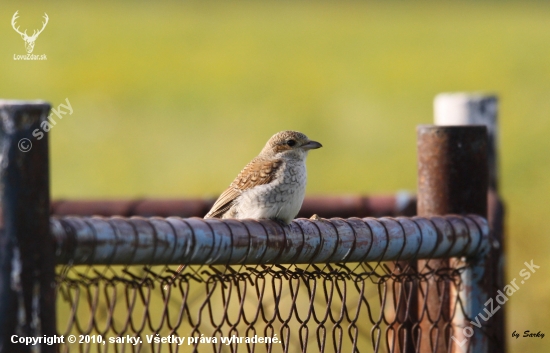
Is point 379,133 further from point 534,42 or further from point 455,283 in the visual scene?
point 455,283

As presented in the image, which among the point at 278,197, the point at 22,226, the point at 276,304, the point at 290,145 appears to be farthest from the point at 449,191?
the point at 22,226

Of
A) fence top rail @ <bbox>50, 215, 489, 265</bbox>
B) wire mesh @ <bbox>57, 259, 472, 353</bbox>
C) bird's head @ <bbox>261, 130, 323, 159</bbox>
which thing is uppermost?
bird's head @ <bbox>261, 130, 323, 159</bbox>

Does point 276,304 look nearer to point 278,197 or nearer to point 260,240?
point 260,240

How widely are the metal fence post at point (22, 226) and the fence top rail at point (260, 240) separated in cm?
10

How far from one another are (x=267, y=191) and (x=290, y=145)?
2.06 feet

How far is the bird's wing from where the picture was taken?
171 inches

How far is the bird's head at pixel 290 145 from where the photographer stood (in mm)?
4766

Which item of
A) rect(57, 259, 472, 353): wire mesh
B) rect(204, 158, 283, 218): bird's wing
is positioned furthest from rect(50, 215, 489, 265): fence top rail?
rect(204, 158, 283, 218): bird's wing

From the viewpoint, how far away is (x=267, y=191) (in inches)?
167

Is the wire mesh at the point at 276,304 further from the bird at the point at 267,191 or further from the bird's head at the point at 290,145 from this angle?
the bird's head at the point at 290,145

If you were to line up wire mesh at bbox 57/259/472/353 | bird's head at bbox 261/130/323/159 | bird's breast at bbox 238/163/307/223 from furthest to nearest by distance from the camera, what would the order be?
1. bird's head at bbox 261/130/323/159
2. bird's breast at bbox 238/163/307/223
3. wire mesh at bbox 57/259/472/353

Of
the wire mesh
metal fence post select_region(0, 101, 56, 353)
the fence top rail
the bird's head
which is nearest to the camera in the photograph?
metal fence post select_region(0, 101, 56, 353)

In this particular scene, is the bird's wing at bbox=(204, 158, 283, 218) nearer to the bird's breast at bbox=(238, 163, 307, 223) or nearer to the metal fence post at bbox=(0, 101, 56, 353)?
the bird's breast at bbox=(238, 163, 307, 223)

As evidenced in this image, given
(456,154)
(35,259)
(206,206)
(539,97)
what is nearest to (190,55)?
(539,97)
